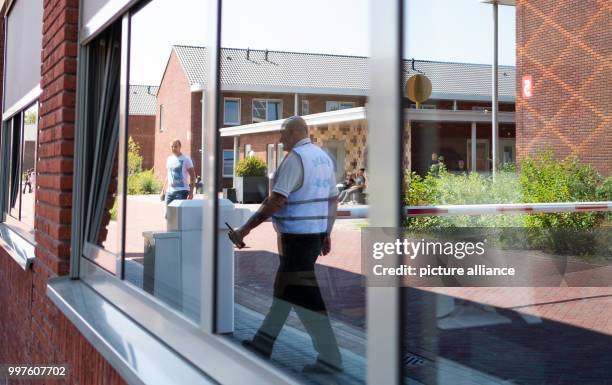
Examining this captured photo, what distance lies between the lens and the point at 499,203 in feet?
9.07

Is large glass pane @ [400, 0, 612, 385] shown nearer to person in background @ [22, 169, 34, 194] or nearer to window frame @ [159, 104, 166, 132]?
window frame @ [159, 104, 166, 132]

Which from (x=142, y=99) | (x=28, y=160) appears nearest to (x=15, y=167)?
(x=28, y=160)

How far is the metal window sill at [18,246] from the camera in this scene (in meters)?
5.03

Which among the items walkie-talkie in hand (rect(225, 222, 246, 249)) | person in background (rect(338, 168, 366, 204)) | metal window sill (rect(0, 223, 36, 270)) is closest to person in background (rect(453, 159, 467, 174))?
person in background (rect(338, 168, 366, 204))

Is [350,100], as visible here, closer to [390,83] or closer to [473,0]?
[390,83]

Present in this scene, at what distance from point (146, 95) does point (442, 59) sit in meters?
2.01

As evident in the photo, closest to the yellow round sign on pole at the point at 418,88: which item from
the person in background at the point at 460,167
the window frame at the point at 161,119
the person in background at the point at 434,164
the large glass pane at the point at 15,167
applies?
the person in background at the point at 434,164

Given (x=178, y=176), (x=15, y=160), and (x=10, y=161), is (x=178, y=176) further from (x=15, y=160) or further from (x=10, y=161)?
(x=10, y=161)

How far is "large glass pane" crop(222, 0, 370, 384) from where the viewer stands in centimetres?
171

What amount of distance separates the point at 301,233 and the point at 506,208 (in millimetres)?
1221

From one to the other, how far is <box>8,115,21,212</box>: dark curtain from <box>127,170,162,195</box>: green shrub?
4770mm

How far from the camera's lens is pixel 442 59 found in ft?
5.15

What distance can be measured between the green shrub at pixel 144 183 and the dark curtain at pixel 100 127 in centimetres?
40

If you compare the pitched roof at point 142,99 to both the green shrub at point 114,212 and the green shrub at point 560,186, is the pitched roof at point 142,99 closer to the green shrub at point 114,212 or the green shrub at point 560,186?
the green shrub at point 114,212
